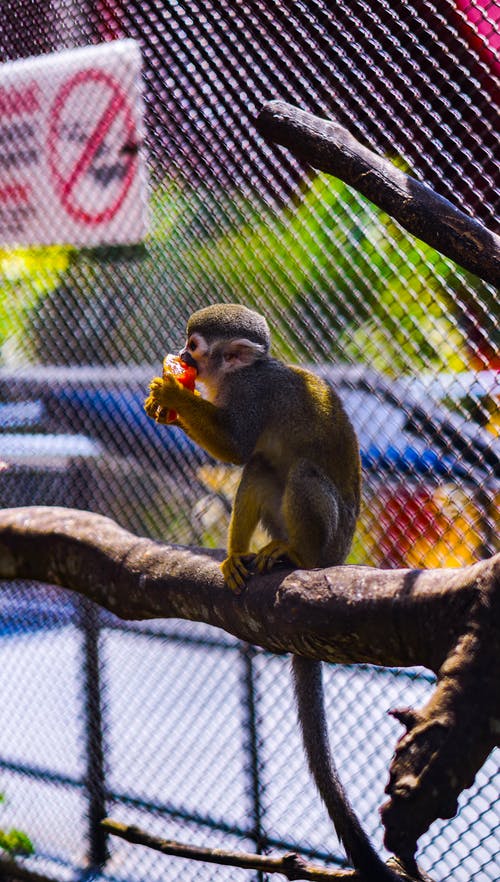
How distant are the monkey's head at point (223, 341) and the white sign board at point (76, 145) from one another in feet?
1.91

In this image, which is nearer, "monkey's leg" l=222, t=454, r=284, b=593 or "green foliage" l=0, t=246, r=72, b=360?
"monkey's leg" l=222, t=454, r=284, b=593

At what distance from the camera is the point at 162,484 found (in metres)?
2.45

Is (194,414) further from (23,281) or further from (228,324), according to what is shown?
Result: (23,281)

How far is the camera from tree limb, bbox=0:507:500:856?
75cm

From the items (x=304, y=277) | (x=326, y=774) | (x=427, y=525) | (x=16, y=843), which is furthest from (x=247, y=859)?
(x=16, y=843)

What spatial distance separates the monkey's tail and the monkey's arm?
459 mm

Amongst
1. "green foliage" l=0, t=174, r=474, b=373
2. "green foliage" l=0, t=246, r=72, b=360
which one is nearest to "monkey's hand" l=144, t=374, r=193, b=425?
"green foliage" l=0, t=174, r=474, b=373

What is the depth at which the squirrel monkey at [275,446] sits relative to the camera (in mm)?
1583

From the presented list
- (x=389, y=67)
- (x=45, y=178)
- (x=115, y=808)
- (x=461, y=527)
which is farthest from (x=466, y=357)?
(x=115, y=808)

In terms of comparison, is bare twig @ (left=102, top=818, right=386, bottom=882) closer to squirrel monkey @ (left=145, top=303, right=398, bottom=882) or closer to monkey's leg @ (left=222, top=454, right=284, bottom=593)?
squirrel monkey @ (left=145, top=303, right=398, bottom=882)

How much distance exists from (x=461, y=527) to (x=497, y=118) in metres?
0.89

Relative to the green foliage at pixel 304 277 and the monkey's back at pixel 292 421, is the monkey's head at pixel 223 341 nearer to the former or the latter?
the monkey's back at pixel 292 421

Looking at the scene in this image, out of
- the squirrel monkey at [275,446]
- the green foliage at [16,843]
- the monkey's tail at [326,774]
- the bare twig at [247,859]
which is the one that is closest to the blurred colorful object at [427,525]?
the squirrel monkey at [275,446]

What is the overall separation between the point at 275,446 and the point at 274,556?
288mm
